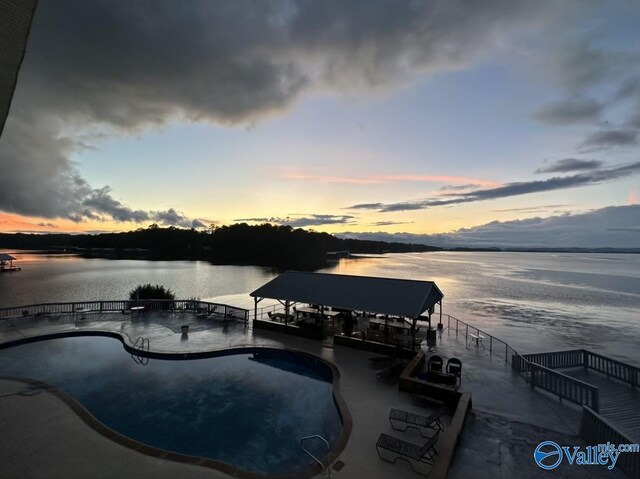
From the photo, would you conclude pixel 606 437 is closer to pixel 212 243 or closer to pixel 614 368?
pixel 614 368

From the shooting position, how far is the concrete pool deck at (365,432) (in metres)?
7.07

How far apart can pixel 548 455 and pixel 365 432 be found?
14.4 ft

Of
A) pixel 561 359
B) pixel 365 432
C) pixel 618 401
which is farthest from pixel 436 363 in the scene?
pixel 561 359

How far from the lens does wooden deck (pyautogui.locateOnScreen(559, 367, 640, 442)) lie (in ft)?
31.4

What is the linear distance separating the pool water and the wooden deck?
8504 millimetres

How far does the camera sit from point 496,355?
15.6 meters

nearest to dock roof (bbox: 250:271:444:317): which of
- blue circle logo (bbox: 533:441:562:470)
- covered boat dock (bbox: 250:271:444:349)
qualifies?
covered boat dock (bbox: 250:271:444:349)

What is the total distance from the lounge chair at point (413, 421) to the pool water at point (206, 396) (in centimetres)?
170

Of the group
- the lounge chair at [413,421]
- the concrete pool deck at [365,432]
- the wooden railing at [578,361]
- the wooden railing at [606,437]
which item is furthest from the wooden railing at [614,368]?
the lounge chair at [413,421]

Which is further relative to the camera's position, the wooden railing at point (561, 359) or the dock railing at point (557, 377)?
the wooden railing at point (561, 359)

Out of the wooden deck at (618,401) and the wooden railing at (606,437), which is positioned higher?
the wooden railing at (606,437)

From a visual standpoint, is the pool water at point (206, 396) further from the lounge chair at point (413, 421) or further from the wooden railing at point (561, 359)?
the wooden railing at point (561, 359)

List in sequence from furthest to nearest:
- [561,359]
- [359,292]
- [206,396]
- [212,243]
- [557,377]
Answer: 1. [212,243]
2. [359,292]
3. [561,359]
4. [206,396]
5. [557,377]

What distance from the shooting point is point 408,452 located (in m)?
7.21
